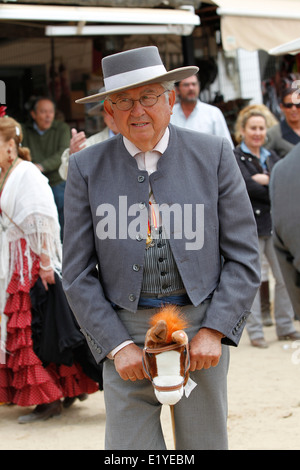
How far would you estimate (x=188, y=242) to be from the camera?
273 centimetres

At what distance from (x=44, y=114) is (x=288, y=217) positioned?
5.12 m

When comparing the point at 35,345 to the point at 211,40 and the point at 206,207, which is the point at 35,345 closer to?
the point at 206,207

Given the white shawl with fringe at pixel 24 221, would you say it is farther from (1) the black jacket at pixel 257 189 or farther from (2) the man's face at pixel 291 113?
(2) the man's face at pixel 291 113

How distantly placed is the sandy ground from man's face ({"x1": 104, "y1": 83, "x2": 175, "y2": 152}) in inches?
89.6

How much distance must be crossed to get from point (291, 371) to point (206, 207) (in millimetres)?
3452

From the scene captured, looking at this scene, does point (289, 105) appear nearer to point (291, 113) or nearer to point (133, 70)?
point (291, 113)

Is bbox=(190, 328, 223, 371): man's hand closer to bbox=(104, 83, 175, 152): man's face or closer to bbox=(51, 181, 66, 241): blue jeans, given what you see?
bbox=(104, 83, 175, 152): man's face

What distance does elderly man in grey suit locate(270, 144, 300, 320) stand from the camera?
294 centimetres

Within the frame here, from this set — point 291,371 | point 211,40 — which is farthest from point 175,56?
point 291,371

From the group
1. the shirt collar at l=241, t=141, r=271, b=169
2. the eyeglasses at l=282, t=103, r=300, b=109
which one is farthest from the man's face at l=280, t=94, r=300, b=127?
the shirt collar at l=241, t=141, r=271, b=169

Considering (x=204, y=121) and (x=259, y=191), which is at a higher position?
(x=204, y=121)

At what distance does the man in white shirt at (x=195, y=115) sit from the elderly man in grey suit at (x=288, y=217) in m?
4.16

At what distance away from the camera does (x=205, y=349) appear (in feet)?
8.66

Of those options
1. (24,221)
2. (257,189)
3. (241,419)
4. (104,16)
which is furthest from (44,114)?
(241,419)
